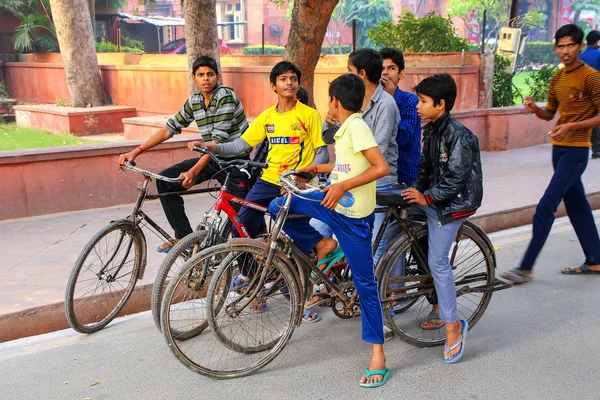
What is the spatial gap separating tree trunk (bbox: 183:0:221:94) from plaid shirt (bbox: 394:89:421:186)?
6.40m

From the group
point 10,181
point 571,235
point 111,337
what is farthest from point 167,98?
point 111,337

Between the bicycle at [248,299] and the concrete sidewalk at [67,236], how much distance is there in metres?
1.21

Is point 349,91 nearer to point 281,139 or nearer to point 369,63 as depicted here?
point 369,63

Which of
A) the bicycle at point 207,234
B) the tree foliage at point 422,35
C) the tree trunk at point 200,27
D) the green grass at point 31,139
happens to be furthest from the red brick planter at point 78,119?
the bicycle at point 207,234

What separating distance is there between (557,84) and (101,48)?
71.8 feet

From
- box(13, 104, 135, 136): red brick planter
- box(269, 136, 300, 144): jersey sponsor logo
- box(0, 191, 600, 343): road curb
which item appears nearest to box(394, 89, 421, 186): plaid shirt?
box(269, 136, 300, 144): jersey sponsor logo

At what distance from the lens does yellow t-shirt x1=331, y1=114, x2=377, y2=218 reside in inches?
144

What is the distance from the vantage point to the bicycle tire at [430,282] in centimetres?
421

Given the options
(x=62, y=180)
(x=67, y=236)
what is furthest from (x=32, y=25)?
(x=67, y=236)

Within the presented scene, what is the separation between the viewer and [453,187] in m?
3.98

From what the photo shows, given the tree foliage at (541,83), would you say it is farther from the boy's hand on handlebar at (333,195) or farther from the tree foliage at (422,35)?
the boy's hand on handlebar at (333,195)

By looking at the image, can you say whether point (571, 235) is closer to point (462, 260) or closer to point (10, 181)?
point (462, 260)

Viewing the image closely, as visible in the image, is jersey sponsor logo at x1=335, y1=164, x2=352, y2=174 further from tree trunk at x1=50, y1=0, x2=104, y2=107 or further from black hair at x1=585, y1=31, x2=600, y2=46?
tree trunk at x1=50, y1=0, x2=104, y2=107

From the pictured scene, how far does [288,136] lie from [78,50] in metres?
13.1
